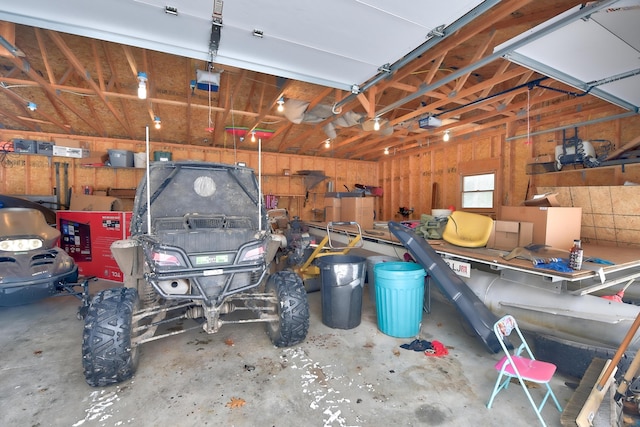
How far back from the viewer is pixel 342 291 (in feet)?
10.9

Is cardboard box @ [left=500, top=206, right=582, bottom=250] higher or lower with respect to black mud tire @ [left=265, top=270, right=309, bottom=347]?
higher

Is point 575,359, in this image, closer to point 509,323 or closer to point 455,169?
point 509,323

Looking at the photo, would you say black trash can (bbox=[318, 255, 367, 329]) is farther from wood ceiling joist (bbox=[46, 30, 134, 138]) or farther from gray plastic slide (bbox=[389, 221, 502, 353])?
wood ceiling joist (bbox=[46, 30, 134, 138])

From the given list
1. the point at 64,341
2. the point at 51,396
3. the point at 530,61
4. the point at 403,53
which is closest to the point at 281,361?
the point at 51,396

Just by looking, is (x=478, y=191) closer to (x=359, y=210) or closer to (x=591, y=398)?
(x=359, y=210)

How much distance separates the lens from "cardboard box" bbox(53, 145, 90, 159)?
7676mm

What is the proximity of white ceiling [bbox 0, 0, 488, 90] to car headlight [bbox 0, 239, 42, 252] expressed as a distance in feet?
7.65

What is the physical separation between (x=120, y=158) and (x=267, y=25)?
294 inches

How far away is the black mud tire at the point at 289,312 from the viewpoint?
8.98ft

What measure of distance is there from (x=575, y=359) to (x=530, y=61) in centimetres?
307

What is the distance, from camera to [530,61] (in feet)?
10.6

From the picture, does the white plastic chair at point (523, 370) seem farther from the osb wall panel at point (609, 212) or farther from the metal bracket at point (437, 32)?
the osb wall panel at point (609, 212)

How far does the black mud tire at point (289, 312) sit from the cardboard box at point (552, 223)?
297 centimetres

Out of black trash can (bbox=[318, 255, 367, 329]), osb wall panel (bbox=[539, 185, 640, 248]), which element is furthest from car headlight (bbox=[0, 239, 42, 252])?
osb wall panel (bbox=[539, 185, 640, 248])
